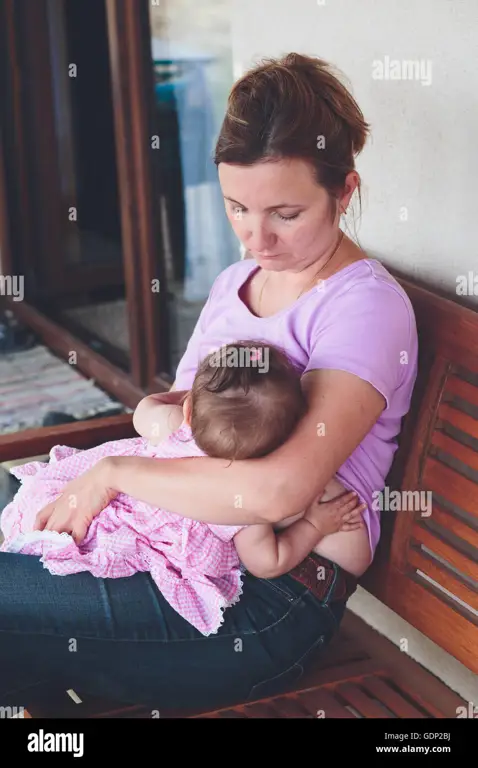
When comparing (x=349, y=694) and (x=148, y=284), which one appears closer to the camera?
(x=349, y=694)

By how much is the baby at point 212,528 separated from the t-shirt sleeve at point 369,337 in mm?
73

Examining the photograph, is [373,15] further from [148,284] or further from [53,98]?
[53,98]

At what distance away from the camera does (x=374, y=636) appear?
1.86 meters

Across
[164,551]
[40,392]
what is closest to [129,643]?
[164,551]

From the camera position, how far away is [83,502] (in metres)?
1.70

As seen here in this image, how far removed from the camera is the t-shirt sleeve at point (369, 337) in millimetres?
1530

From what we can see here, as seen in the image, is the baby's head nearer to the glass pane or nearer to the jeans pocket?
the jeans pocket

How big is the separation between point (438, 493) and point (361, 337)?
33 cm

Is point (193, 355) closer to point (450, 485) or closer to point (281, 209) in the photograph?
point (281, 209)

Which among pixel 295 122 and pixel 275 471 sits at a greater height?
pixel 295 122

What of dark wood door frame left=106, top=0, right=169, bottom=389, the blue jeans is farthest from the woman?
dark wood door frame left=106, top=0, right=169, bottom=389

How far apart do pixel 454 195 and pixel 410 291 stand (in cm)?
20

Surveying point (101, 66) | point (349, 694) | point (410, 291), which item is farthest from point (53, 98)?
point (349, 694)
